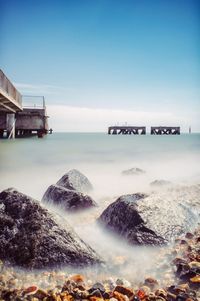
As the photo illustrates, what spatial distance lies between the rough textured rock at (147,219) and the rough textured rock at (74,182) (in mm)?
2149

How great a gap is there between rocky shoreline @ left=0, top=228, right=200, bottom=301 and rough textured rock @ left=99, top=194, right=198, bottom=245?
58cm

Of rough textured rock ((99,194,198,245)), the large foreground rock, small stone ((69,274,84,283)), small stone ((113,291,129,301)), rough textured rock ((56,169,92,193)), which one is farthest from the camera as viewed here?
rough textured rock ((56,169,92,193))

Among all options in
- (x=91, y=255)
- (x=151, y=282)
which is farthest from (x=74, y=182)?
(x=151, y=282)

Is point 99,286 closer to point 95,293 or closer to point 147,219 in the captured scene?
point 95,293

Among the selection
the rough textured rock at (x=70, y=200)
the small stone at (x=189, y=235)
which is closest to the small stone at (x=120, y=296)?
the small stone at (x=189, y=235)

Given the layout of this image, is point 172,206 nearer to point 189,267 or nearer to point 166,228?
point 166,228

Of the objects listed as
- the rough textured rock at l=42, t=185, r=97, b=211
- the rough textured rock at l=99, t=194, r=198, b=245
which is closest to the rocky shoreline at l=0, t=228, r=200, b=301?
the rough textured rock at l=99, t=194, r=198, b=245

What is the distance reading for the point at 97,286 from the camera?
271 cm

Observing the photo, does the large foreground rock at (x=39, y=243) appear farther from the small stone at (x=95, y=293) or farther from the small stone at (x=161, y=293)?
the small stone at (x=161, y=293)

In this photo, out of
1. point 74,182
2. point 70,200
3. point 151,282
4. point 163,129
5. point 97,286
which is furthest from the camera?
point 163,129

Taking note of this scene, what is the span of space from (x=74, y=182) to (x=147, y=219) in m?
3.14

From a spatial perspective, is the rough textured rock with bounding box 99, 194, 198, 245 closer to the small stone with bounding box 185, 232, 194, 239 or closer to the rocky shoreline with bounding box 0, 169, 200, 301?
the rocky shoreline with bounding box 0, 169, 200, 301

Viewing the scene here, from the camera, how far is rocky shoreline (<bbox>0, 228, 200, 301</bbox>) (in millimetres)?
2561

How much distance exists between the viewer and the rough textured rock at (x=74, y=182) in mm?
6607
